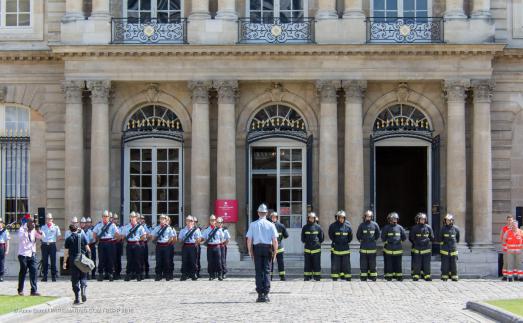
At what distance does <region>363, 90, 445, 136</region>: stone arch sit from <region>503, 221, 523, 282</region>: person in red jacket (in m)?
4.94

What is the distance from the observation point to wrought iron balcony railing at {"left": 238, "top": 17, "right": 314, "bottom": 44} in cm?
3428

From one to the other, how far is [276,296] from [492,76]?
1334 cm

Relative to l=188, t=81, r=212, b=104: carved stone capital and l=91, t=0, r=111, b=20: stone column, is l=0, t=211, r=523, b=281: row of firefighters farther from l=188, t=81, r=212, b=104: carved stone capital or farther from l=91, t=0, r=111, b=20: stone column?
l=91, t=0, r=111, b=20: stone column

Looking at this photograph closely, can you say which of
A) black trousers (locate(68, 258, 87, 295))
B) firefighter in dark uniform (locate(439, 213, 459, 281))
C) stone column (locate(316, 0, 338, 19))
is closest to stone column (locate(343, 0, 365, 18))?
stone column (locate(316, 0, 338, 19))

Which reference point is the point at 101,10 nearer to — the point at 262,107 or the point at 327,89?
the point at 262,107

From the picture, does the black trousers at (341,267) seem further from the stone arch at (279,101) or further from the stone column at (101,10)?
the stone column at (101,10)

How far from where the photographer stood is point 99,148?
112 ft

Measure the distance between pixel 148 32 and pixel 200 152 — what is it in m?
3.66

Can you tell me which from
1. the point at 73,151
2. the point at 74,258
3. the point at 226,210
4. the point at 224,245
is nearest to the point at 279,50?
the point at 226,210

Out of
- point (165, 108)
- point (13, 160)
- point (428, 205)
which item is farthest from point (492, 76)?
point (13, 160)

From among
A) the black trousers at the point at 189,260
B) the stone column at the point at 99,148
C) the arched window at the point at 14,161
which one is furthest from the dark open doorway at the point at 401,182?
the arched window at the point at 14,161

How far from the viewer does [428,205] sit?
115ft

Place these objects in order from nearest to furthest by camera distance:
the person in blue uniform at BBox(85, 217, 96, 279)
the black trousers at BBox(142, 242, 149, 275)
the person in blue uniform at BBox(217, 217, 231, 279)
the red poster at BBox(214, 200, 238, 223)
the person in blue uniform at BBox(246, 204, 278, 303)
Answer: the person in blue uniform at BBox(246, 204, 278, 303), the person in blue uniform at BBox(217, 217, 231, 279), the person in blue uniform at BBox(85, 217, 96, 279), the black trousers at BBox(142, 242, 149, 275), the red poster at BBox(214, 200, 238, 223)

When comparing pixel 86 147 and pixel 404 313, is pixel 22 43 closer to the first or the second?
pixel 86 147
